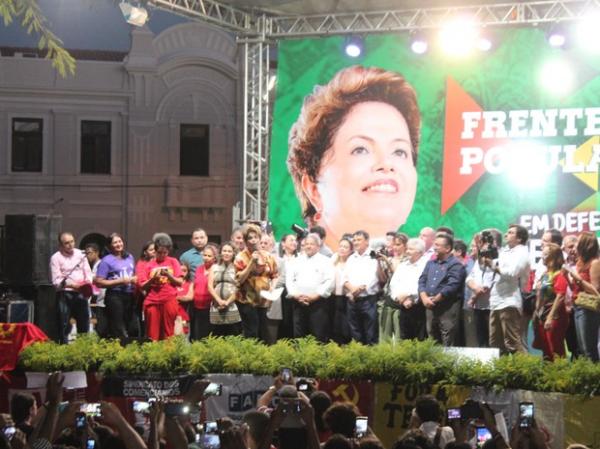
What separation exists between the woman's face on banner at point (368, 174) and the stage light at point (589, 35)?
2.80m

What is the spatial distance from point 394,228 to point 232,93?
54.7ft

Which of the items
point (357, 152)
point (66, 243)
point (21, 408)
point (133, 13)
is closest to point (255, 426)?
point (21, 408)

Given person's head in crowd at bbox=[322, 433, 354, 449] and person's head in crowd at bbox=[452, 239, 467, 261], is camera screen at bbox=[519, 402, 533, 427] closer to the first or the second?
person's head in crowd at bbox=[322, 433, 354, 449]

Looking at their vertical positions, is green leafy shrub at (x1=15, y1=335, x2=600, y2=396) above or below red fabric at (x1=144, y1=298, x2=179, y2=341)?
below

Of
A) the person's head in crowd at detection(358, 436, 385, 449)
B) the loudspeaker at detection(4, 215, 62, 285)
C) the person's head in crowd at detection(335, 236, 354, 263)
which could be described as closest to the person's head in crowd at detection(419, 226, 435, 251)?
the person's head in crowd at detection(335, 236, 354, 263)

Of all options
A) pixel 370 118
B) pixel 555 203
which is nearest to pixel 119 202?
pixel 370 118

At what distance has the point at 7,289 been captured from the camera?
47.9ft

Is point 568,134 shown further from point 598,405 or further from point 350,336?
point 598,405

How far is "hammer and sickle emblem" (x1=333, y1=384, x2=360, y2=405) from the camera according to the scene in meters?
10.2

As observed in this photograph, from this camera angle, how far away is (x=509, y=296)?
12.4 metres

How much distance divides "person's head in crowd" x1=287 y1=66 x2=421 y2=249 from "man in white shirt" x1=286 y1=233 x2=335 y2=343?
505 cm

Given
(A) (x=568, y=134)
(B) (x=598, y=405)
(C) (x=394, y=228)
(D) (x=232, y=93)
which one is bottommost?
(B) (x=598, y=405)

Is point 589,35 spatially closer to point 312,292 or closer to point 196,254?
point 312,292

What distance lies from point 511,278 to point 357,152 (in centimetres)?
659
